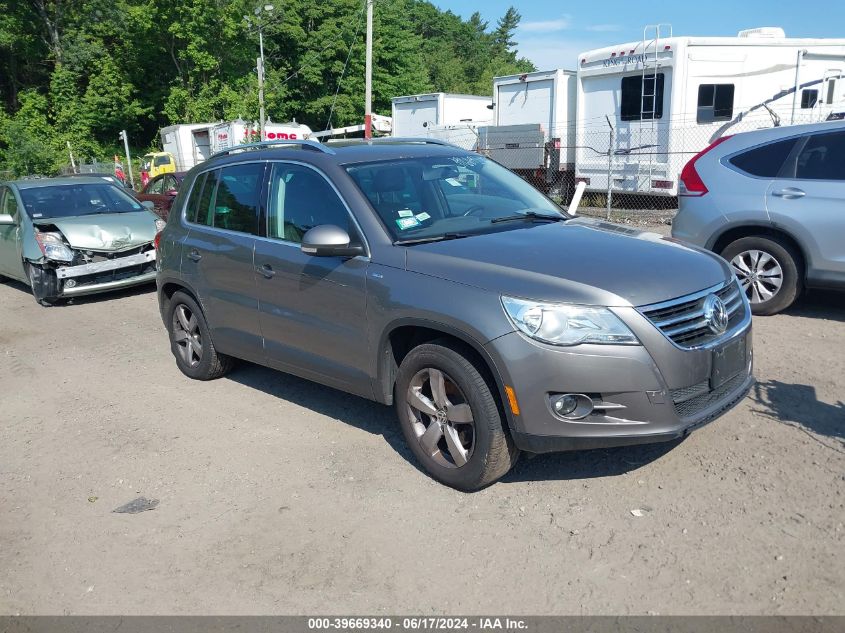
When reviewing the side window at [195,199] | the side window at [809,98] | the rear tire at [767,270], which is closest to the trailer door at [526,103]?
the side window at [809,98]

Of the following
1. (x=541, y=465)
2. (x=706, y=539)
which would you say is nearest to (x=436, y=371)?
(x=541, y=465)

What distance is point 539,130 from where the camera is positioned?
17062mm

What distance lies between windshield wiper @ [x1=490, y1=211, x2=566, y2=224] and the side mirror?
36.8 inches

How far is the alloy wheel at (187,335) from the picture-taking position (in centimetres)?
622

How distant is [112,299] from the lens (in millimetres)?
10375

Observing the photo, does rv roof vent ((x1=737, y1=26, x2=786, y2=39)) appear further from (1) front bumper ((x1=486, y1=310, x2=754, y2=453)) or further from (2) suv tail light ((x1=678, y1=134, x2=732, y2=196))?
(1) front bumper ((x1=486, y1=310, x2=754, y2=453))

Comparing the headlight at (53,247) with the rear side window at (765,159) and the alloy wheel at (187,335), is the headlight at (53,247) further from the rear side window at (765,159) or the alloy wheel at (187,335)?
the rear side window at (765,159)

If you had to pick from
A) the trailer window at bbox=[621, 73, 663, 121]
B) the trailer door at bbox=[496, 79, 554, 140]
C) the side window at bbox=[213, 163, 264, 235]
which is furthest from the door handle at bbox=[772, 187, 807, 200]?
the trailer door at bbox=[496, 79, 554, 140]

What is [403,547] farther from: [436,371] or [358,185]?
[358,185]

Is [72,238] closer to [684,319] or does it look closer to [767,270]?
[767,270]

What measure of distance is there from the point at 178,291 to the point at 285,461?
2.24 meters

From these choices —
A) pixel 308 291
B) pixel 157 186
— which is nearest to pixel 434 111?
pixel 157 186

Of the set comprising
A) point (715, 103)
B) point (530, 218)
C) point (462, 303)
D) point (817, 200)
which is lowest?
point (462, 303)

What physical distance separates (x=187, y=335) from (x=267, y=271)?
1656 mm
